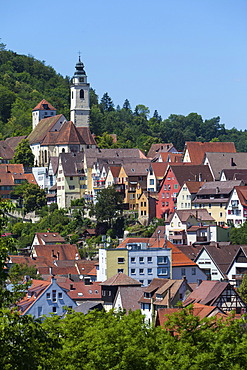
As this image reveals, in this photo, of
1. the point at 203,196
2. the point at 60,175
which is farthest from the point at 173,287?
the point at 60,175

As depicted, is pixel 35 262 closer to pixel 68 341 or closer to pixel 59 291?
pixel 59 291

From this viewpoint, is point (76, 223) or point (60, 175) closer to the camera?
point (76, 223)

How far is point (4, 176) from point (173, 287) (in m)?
55.4

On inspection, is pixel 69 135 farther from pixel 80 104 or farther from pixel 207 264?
pixel 207 264

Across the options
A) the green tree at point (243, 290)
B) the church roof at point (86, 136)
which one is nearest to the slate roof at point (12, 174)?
the church roof at point (86, 136)

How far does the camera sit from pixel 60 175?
113500 millimetres

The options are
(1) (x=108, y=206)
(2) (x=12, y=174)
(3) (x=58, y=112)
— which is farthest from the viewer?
(3) (x=58, y=112)

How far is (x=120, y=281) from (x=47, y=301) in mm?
7856

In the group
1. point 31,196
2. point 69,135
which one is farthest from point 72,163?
point 69,135

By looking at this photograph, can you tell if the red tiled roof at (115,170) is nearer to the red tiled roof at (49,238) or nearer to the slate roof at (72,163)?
the slate roof at (72,163)

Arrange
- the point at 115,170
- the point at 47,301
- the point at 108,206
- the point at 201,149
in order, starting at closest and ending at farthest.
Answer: the point at 47,301
the point at 108,206
the point at 115,170
the point at 201,149

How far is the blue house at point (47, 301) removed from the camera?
64188mm

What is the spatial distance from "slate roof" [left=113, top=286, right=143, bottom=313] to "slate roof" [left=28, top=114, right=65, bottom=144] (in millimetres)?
59500

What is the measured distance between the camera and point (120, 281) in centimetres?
7119
